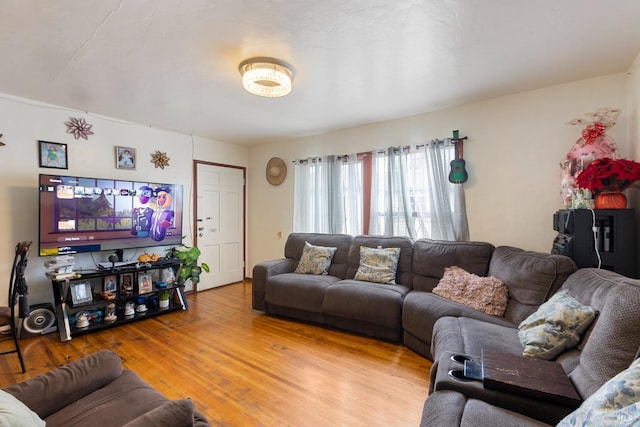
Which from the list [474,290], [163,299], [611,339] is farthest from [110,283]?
[611,339]

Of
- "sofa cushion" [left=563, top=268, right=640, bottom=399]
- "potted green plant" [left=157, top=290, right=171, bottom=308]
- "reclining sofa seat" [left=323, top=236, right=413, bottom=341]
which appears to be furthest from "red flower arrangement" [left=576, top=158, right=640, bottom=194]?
"potted green plant" [left=157, top=290, right=171, bottom=308]

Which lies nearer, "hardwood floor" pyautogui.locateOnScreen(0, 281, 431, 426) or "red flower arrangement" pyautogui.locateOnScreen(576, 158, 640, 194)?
"hardwood floor" pyautogui.locateOnScreen(0, 281, 431, 426)

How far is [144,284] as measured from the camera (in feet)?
11.4

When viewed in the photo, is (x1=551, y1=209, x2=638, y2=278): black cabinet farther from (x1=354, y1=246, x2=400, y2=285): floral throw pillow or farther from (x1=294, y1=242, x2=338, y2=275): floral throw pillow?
(x1=294, y1=242, x2=338, y2=275): floral throw pillow

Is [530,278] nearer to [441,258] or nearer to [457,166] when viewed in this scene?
[441,258]

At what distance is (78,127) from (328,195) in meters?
3.10

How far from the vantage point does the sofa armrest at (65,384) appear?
1.15 metres

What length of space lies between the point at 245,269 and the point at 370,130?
326 cm

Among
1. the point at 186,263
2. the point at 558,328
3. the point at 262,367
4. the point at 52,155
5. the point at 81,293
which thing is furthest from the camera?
the point at 186,263

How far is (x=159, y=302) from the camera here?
3613mm

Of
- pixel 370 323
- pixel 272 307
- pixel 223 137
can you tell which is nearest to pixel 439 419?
pixel 370 323

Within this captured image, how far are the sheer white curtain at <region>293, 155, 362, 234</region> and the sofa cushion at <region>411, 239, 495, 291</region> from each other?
0.98 metres

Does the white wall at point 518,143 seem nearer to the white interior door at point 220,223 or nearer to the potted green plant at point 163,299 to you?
the white interior door at point 220,223

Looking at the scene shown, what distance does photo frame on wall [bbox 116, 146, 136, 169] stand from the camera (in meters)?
3.63
